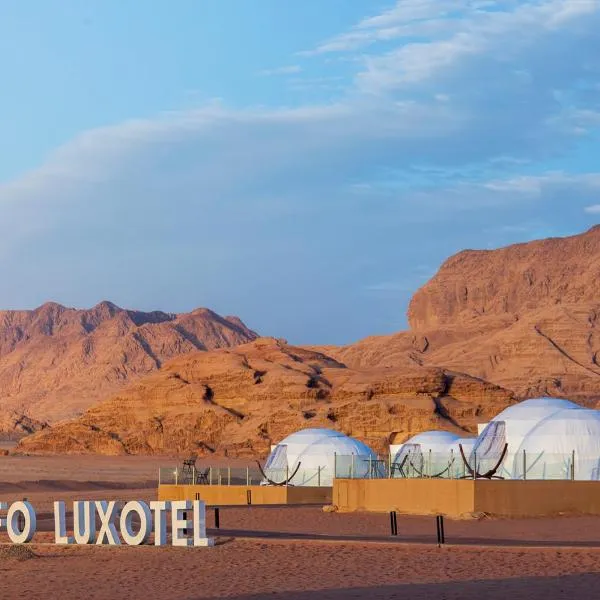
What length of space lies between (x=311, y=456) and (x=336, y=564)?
71.7ft

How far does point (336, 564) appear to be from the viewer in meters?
21.6

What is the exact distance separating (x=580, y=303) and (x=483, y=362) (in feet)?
62.0

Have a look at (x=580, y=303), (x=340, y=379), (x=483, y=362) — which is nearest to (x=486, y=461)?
(x=340, y=379)

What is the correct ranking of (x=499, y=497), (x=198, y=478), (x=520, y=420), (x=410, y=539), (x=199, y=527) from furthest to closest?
(x=198, y=478)
(x=520, y=420)
(x=499, y=497)
(x=410, y=539)
(x=199, y=527)

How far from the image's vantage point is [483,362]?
5330 inches

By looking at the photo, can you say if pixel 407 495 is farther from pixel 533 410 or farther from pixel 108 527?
pixel 108 527

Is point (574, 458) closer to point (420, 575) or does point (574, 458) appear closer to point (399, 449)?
point (399, 449)

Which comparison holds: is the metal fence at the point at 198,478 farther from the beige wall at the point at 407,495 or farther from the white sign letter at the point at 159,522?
the white sign letter at the point at 159,522

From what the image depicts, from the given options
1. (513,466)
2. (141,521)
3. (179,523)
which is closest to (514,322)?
(513,466)

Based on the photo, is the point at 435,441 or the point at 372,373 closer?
the point at 435,441

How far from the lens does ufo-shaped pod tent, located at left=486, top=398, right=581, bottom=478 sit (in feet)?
112

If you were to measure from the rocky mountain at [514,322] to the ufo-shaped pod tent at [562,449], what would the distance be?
7364cm

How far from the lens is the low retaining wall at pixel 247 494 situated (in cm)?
4097

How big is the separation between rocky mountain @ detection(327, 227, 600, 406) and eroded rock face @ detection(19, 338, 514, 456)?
3194cm
